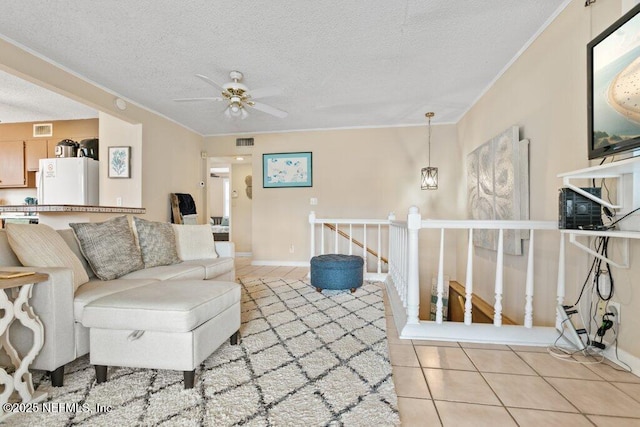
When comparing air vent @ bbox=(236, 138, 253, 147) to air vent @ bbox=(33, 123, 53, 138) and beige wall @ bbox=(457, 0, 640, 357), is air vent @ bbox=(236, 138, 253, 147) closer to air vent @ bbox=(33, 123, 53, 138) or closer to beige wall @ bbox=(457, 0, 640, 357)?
air vent @ bbox=(33, 123, 53, 138)

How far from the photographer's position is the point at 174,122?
467 centimetres

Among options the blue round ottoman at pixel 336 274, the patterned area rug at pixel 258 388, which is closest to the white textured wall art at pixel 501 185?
the blue round ottoman at pixel 336 274

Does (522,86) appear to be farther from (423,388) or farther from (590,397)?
(423,388)

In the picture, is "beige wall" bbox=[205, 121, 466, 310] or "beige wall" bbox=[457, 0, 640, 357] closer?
"beige wall" bbox=[457, 0, 640, 357]

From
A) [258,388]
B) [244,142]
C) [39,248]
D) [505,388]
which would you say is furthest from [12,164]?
[505,388]


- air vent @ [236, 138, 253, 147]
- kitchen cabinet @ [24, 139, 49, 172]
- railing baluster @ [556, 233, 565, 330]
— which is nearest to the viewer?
railing baluster @ [556, 233, 565, 330]

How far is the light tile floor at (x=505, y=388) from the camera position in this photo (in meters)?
1.24

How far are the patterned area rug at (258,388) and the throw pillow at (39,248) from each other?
0.61 metres

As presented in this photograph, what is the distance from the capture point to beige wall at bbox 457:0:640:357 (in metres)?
1.67

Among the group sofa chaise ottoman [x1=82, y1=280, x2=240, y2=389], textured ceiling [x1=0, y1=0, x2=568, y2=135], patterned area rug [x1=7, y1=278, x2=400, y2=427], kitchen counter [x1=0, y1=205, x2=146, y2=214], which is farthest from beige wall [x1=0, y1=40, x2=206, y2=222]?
patterned area rug [x1=7, y1=278, x2=400, y2=427]

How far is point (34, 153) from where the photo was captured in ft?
15.5

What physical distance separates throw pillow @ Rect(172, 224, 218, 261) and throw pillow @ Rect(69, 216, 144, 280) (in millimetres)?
579

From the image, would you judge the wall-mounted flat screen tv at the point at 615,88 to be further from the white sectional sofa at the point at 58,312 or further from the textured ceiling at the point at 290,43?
the white sectional sofa at the point at 58,312

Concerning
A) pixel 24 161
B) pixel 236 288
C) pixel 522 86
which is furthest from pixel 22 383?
pixel 24 161
